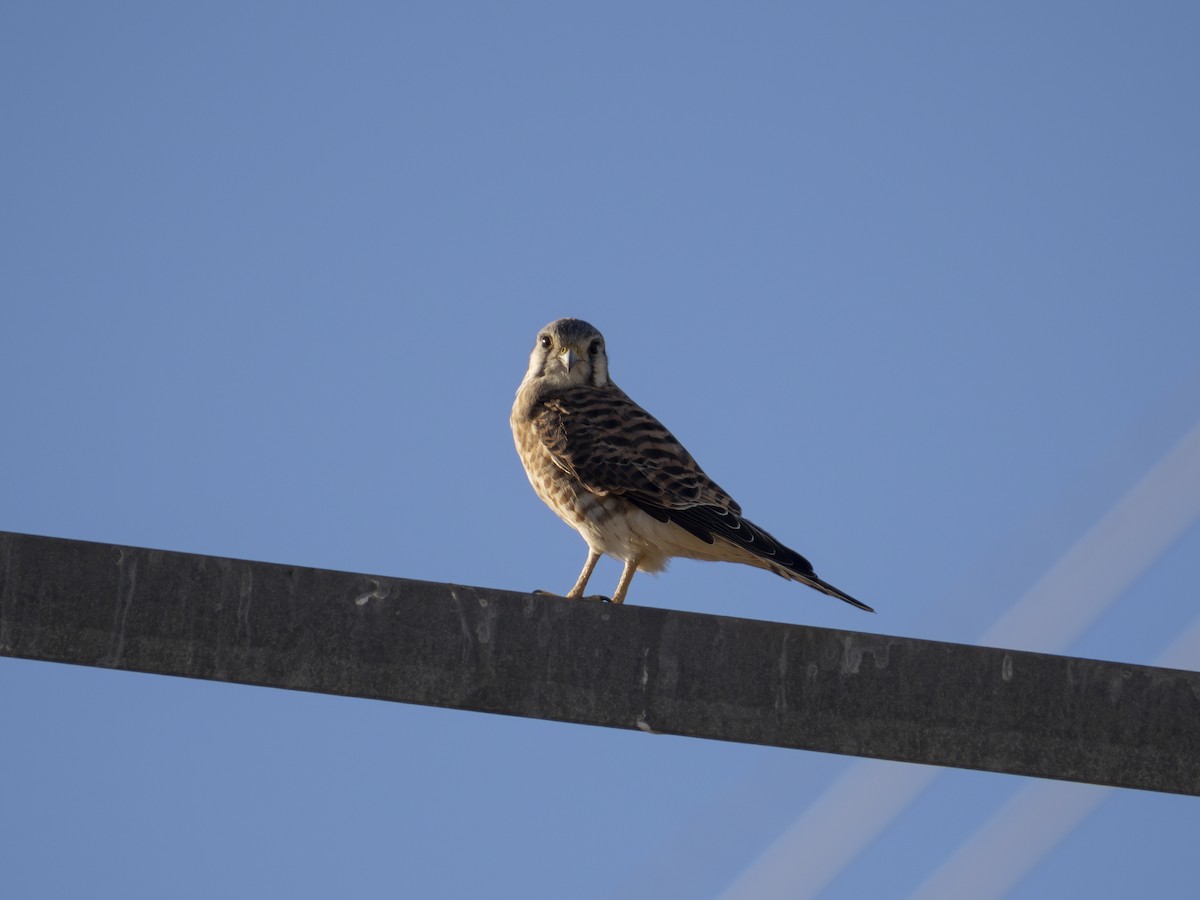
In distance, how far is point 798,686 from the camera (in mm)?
2766

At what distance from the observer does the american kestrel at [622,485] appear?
508cm

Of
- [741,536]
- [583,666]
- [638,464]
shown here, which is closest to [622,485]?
[638,464]

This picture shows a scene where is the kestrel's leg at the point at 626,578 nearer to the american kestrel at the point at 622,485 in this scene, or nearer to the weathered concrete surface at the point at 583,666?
Result: the american kestrel at the point at 622,485

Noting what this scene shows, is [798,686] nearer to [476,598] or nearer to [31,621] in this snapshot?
[476,598]

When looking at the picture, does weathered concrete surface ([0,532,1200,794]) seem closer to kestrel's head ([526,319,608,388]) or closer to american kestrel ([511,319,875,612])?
american kestrel ([511,319,875,612])

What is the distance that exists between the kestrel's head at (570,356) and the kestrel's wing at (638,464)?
0.16 m

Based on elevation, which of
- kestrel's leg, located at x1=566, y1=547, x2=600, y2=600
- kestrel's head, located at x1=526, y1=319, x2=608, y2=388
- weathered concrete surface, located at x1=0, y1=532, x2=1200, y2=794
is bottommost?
weathered concrete surface, located at x1=0, y1=532, x2=1200, y2=794

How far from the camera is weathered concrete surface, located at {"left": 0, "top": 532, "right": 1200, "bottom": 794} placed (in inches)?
108

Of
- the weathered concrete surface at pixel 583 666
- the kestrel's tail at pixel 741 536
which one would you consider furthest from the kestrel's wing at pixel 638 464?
the weathered concrete surface at pixel 583 666

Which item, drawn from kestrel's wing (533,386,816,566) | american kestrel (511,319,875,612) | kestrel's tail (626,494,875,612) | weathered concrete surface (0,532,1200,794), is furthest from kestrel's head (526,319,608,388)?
weathered concrete surface (0,532,1200,794)

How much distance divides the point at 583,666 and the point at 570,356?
3204 mm

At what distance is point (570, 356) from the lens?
19.3ft

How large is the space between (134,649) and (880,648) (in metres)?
1.36

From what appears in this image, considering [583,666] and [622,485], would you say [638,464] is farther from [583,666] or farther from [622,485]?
[583,666]
